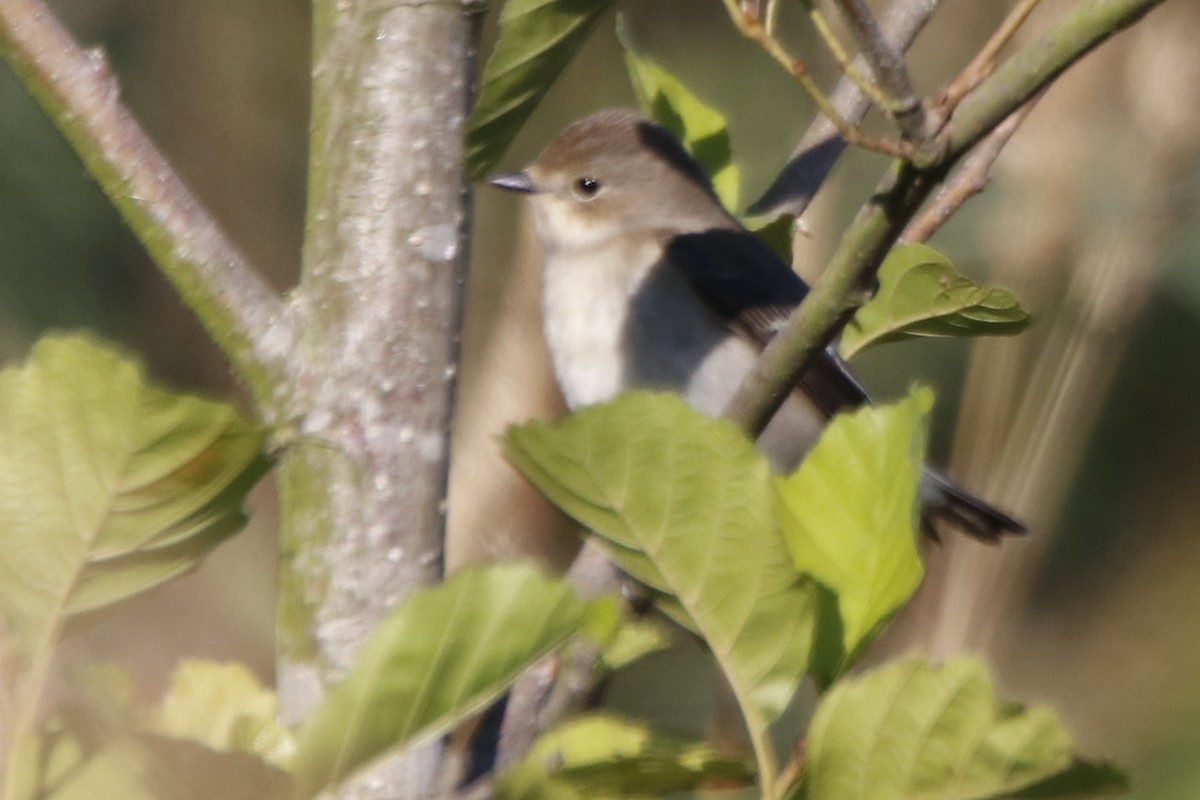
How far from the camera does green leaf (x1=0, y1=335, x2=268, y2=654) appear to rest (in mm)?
789

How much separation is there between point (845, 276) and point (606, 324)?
64.8 inches

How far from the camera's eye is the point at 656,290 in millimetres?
2645

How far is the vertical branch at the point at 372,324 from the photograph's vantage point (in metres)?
1.17

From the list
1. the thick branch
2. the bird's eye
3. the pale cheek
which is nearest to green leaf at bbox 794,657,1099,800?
the thick branch

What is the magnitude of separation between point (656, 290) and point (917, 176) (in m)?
1.77

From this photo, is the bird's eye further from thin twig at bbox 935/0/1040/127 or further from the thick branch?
thin twig at bbox 935/0/1040/127

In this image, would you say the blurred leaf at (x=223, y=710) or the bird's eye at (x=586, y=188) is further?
the bird's eye at (x=586, y=188)

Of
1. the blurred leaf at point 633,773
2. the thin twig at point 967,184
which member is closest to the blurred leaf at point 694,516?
the blurred leaf at point 633,773

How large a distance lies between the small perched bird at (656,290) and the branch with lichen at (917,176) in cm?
134

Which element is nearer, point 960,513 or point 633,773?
point 633,773

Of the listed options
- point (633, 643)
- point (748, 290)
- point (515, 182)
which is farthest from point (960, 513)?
point (633, 643)

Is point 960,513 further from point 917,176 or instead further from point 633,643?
point 917,176

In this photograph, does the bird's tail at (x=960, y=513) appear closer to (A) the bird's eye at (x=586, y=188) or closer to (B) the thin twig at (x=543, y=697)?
(A) the bird's eye at (x=586, y=188)

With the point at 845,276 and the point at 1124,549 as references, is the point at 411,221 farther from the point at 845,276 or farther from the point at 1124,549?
the point at 1124,549
